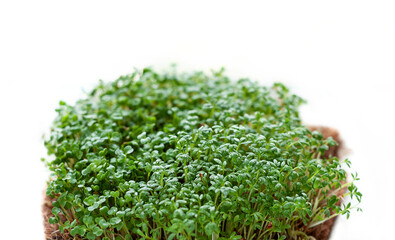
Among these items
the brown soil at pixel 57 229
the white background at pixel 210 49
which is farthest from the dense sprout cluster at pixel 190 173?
the white background at pixel 210 49

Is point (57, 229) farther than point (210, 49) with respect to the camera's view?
No

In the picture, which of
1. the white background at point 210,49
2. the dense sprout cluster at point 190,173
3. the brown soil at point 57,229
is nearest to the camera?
the dense sprout cluster at point 190,173

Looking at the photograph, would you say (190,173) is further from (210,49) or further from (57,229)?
(210,49)

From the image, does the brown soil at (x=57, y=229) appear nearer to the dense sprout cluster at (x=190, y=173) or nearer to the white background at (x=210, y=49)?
the dense sprout cluster at (x=190, y=173)

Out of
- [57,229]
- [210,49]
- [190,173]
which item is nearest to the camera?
[190,173]

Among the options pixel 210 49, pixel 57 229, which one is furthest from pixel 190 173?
pixel 210 49

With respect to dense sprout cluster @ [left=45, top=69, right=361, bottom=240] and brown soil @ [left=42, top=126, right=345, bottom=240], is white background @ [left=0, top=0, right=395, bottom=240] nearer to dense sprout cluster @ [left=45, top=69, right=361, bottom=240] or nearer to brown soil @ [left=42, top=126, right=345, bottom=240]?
dense sprout cluster @ [left=45, top=69, right=361, bottom=240]
